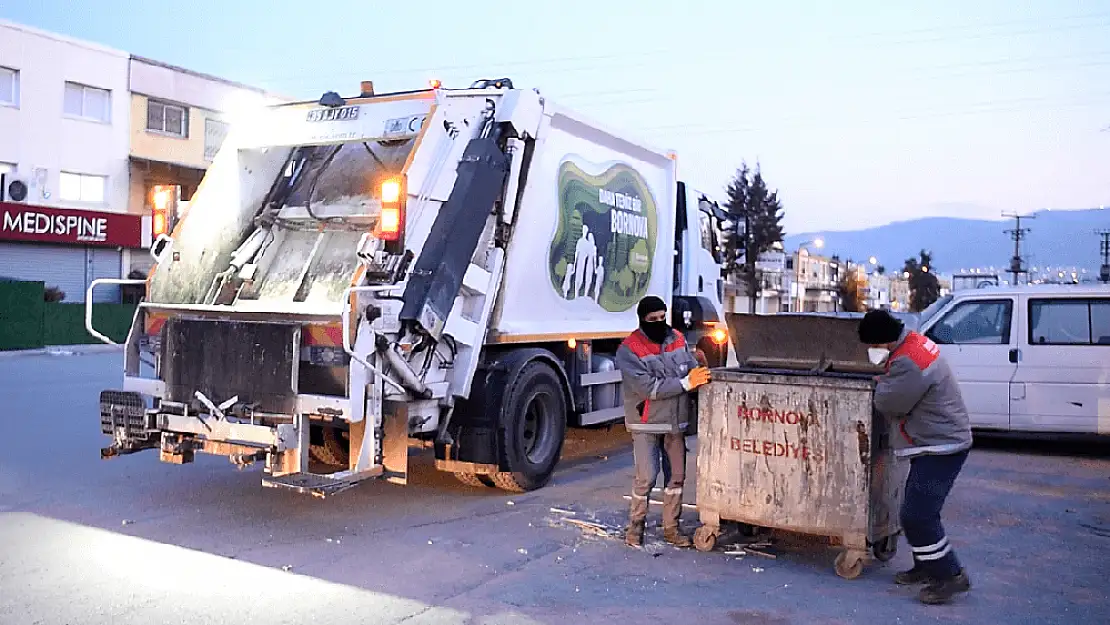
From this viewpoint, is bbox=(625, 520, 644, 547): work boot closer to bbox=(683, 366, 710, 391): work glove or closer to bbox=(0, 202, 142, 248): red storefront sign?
bbox=(683, 366, 710, 391): work glove

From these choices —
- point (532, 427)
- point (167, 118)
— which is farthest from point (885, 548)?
point (167, 118)

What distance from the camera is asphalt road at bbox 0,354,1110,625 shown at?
16.7ft

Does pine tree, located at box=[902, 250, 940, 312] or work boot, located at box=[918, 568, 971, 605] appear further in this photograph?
pine tree, located at box=[902, 250, 940, 312]

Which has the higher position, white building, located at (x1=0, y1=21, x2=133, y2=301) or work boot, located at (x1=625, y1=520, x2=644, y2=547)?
white building, located at (x1=0, y1=21, x2=133, y2=301)

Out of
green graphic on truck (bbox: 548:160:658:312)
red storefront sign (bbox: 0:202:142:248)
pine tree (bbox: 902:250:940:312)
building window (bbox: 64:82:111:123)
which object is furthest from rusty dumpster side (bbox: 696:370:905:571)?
pine tree (bbox: 902:250:940:312)

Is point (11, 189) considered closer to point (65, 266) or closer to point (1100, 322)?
point (65, 266)

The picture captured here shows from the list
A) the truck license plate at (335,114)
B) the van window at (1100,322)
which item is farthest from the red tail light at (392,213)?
the van window at (1100,322)

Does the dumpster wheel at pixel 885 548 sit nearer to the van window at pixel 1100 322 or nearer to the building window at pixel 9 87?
the van window at pixel 1100 322

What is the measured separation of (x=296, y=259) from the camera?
770 cm

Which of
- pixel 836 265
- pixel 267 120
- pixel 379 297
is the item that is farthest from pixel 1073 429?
pixel 836 265

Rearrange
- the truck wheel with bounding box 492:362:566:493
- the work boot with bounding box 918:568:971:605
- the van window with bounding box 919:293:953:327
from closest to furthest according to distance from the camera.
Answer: the work boot with bounding box 918:568:971:605
the truck wheel with bounding box 492:362:566:493
the van window with bounding box 919:293:953:327

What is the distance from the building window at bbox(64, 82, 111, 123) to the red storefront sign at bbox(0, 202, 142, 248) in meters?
2.95

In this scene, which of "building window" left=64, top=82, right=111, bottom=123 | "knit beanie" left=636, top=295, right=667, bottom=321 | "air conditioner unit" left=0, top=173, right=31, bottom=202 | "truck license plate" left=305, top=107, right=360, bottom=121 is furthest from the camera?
"building window" left=64, top=82, right=111, bottom=123

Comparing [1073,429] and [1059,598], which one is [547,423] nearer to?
[1059,598]
